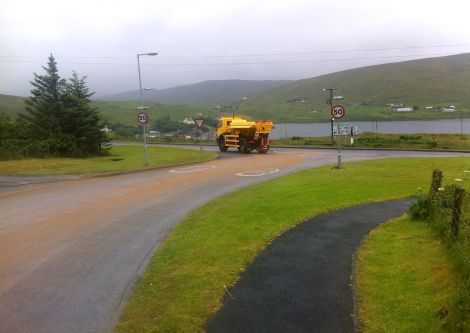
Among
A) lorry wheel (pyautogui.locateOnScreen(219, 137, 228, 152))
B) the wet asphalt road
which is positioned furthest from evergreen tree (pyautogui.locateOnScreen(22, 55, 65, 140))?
the wet asphalt road

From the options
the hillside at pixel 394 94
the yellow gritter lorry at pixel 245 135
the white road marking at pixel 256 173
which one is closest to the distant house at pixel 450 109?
the hillside at pixel 394 94

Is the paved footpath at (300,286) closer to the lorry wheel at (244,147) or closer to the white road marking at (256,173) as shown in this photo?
the white road marking at (256,173)

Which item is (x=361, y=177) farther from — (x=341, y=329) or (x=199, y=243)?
(x=341, y=329)

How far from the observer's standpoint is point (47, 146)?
41625 millimetres

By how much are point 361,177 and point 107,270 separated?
42.4 feet

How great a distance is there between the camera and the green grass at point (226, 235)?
676 cm

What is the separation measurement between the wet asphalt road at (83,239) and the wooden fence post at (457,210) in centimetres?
618

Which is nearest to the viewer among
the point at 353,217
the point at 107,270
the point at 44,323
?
the point at 44,323

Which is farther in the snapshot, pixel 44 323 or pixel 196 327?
pixel 44 323

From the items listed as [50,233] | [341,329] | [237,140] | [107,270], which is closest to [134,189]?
[50,233]

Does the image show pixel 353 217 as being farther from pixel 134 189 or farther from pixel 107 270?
pixel 134 189

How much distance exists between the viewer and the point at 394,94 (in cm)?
16288

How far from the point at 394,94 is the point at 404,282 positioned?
550 ft

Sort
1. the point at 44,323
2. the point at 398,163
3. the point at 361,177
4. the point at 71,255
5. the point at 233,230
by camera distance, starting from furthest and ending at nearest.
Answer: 1. the point at 398,163
2. the point at 361,177
3. the point at 233,230
4. the point at 71,255
5. the point at 44,323
